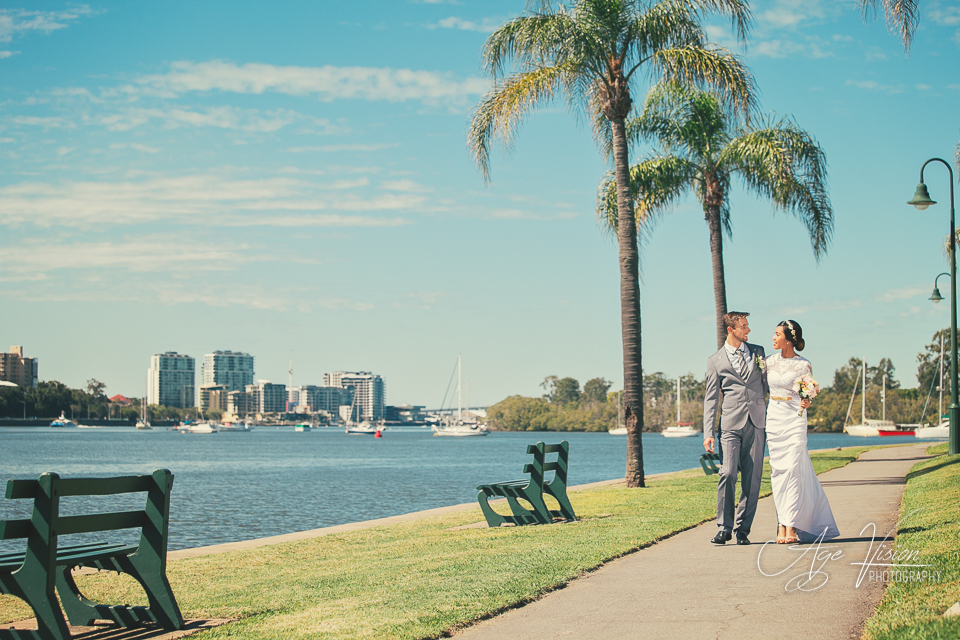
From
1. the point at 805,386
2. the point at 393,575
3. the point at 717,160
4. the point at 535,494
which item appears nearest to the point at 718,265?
the point at 717,160

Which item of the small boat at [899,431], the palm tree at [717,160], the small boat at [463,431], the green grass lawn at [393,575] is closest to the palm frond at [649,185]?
the palm tree at [717,160]

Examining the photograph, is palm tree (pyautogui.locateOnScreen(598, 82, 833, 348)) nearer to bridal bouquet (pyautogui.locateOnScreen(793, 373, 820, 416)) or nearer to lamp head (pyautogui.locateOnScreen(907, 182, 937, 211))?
lamp head (pyautogui.locateOnScreen(907, 182, 937, 211))

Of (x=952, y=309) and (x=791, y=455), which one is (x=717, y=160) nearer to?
(x=952, y=309)

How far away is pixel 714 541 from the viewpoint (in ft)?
29.1

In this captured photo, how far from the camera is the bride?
870cm

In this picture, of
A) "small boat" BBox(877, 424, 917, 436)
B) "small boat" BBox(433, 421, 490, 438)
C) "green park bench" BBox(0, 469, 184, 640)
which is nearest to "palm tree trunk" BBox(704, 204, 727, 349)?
"green park bench" BBox(0, 469, 184, 640)

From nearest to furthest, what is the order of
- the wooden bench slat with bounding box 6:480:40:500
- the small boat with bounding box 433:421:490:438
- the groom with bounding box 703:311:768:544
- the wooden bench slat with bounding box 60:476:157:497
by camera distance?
1. the wooden bench slat with bounding box 6:480:40:500
2. the wooden bench slat with bounding box 60:476:157:497
3. the groom with bounding box 703:311:768:544
4. the small boat with bounding box 433:421:490:438

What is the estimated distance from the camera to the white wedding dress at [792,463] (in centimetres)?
870

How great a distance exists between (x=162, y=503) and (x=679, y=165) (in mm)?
19311

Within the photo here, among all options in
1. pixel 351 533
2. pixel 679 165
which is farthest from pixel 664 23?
pixel 351 533

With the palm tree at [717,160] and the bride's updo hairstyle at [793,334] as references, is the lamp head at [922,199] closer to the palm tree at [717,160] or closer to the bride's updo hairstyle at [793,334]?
the palm tree at [717,160]

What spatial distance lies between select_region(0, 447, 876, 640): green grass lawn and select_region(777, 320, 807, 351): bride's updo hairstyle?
246cm

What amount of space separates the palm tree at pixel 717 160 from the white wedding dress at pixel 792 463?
13.7 m

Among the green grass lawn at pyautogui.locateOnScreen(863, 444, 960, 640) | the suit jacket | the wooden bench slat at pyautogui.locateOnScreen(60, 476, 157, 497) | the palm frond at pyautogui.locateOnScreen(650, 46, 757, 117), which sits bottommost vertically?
the green grass lawn at pyautogui.locateOnScreen(863, 444, 960, 640)
